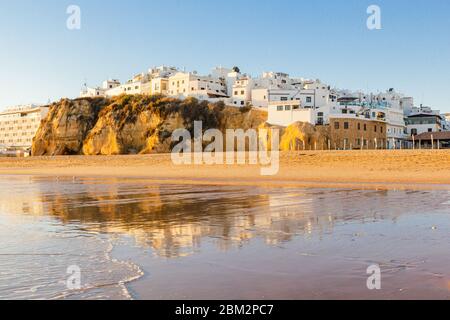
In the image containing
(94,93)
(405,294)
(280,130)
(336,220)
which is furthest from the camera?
(94,93)

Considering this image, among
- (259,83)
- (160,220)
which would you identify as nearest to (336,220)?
(160,220)

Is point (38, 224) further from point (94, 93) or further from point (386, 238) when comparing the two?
point (94, 93)

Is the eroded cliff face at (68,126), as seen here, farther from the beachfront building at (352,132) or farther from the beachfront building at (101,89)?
the beachfront building at (352,132)

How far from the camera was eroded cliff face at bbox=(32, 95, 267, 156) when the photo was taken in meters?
77.4

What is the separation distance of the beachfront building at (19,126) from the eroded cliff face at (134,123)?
51.2 metres

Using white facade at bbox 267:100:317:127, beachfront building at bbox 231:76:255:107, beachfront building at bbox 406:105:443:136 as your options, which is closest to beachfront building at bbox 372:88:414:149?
beachfront building at bbox 406:105:443:136

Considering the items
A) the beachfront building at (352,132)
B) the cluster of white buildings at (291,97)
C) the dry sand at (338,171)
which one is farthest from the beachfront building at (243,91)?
the dry sand at (338,171)

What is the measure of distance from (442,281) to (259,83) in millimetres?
86312

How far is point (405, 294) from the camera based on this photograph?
5734 mm

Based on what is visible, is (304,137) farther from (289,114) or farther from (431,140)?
(431,140)

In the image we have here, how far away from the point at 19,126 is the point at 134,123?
75.7 metres

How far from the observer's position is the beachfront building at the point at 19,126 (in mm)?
137125

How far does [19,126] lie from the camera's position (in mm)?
141625

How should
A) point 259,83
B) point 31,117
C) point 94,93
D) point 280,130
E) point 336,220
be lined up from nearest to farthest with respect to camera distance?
1. point 336,220
2. point 280,130
3. point 259,83
4. point 94,93
5. point 31,117
